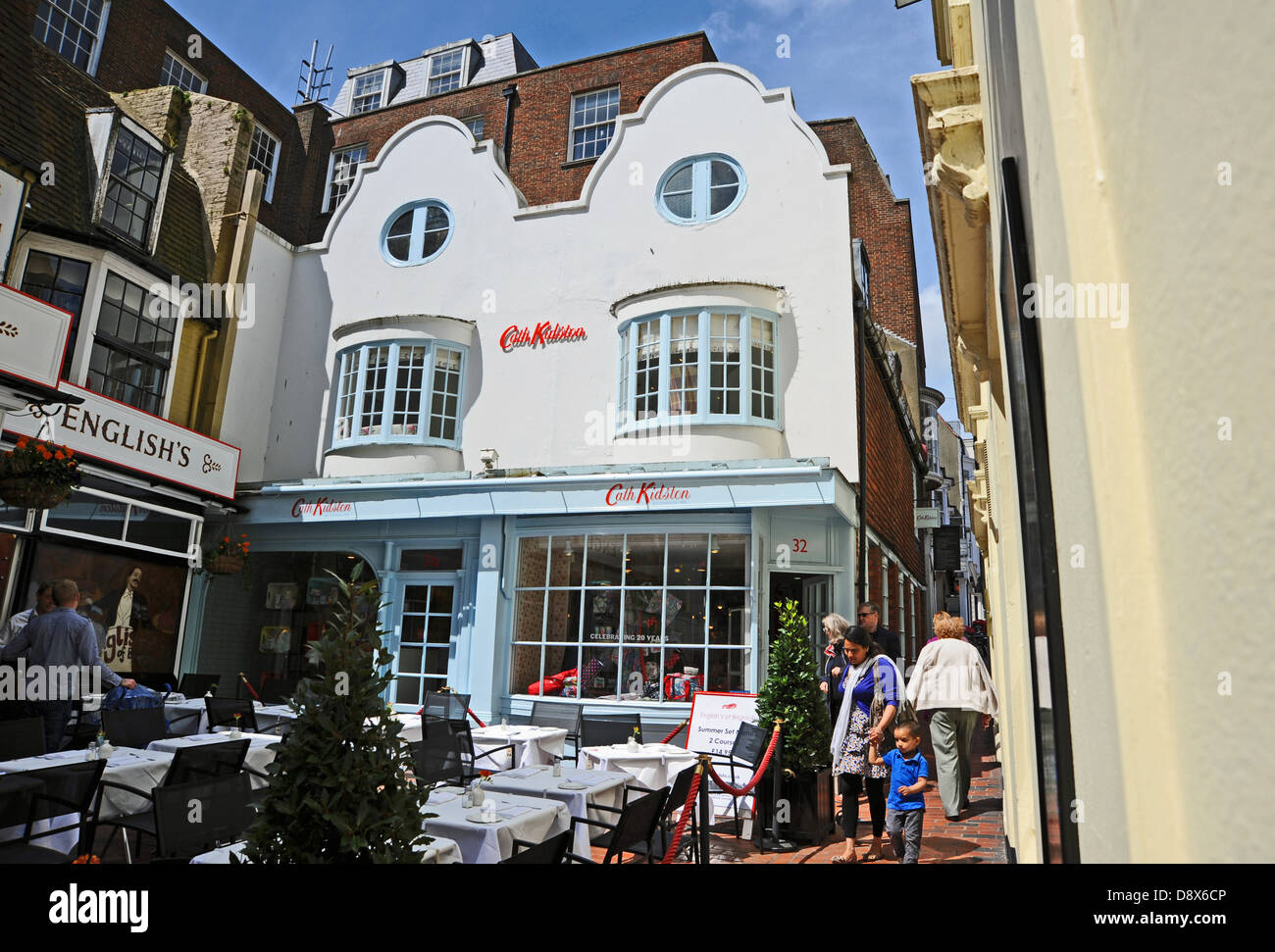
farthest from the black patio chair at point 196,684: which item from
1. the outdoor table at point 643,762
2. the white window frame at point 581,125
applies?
the white window frame at point 581,125

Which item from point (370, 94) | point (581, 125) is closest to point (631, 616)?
point (581, 125)

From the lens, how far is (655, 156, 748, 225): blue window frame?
13289mm

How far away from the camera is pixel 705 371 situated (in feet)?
39.5

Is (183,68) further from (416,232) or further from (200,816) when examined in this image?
(200,816)

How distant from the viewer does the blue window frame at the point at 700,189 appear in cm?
1329

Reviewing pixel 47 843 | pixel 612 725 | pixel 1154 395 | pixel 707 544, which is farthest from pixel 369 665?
pixel 707 544

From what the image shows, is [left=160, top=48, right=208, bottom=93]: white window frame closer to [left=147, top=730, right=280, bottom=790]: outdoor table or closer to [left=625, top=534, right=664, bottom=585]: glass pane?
[left=625, top=534, right=664, bottom=585]: glass pane

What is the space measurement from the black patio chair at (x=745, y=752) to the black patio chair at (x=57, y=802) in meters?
4.86

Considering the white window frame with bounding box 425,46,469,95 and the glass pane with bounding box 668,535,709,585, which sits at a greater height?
the white window frame with bounding box 425,46,469,95

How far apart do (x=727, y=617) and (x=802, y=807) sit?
4030 mm

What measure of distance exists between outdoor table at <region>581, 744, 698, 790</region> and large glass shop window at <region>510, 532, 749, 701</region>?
297 cm

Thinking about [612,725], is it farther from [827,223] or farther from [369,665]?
[827,223]

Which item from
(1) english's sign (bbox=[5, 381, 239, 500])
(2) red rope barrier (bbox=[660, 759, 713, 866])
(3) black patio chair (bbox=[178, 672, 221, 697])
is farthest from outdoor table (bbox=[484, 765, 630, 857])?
(1) english's sign (bbox=[5, 381, 239, 500])
